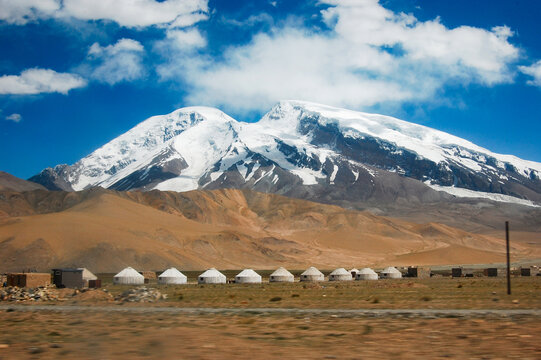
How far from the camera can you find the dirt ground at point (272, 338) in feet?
44.8

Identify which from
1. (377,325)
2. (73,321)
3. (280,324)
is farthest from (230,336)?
(73,321)

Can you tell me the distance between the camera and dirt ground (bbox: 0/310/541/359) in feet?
44.8

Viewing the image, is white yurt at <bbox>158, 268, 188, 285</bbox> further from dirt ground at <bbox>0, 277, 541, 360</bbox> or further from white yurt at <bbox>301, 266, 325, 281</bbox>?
dirt ground at <bbox>0, 277, 541, 360</bbox>

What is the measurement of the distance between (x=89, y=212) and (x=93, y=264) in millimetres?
41164

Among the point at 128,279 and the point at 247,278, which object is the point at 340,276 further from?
the point at 128,279

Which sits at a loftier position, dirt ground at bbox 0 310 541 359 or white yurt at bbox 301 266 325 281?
dirt ground at bbox 0 310 541 359

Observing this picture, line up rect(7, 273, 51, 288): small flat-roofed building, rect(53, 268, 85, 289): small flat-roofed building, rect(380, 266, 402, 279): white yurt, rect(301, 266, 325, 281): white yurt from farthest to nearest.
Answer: rect(380, 266, 402, 279): white yurt → rect(301, 266, 325, 281): white yurt → rect(53, 268, 85, 289): small flat-roofed building → rect(7, 273, 51, 288): small flat-roofed building

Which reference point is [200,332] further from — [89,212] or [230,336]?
[89,212]

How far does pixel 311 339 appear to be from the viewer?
16562 millimetres

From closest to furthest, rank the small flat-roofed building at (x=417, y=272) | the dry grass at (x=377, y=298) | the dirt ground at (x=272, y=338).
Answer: the dirt ground at (x=272, y=338) < the dry grass at (x=377, y=298) < the small flat-roofed building at (x=417, y=272)

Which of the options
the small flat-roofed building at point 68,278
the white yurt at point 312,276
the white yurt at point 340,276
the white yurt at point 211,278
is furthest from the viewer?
the white yurt at point 340,276

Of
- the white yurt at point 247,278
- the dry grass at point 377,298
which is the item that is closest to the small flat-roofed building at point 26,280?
the dry grass at point 377,298

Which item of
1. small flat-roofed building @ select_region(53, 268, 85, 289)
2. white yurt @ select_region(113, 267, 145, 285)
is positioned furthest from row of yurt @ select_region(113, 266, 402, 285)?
small flat-roofed building @ select_region(53, 268, 85, 289)

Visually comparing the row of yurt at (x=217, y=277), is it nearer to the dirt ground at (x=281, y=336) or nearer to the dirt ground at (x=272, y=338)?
the dirt ground at (x=281, y=336)
